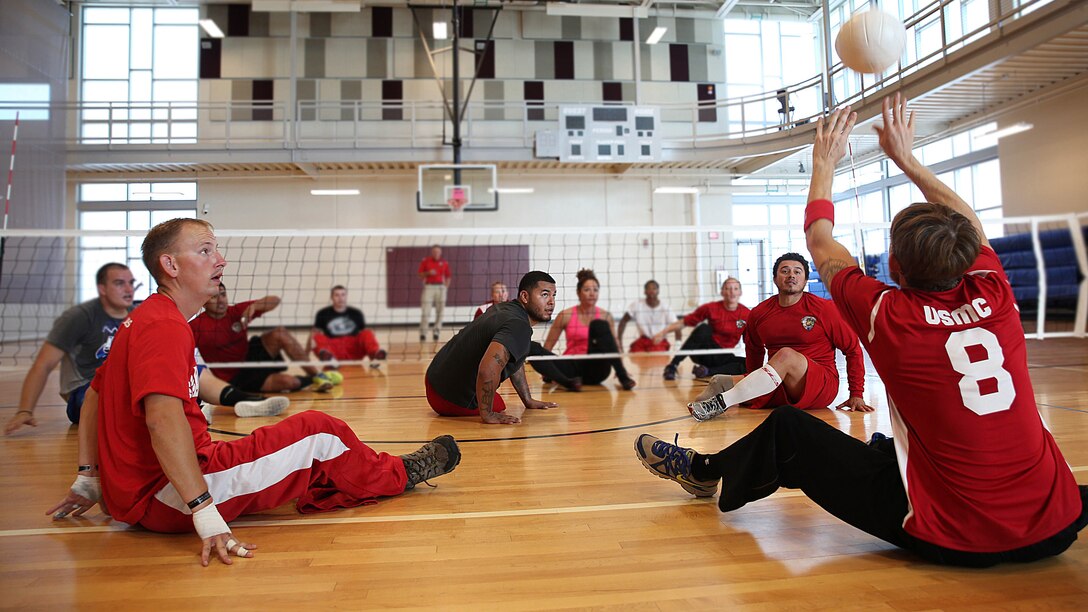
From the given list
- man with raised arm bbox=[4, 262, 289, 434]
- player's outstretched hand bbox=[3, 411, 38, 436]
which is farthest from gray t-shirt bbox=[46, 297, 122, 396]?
player's outstretched hand bbox=[3, 411, 38, 436]

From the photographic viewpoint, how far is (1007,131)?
1070 centimetres

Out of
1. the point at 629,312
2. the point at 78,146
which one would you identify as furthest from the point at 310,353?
the point at 78,146

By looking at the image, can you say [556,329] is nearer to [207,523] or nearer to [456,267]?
[207,523]

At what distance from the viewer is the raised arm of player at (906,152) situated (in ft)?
5.90

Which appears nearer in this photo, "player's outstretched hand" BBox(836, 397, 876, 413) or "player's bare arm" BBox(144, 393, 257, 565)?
"player's bare arm" BBox(144, 393, 257, 565)

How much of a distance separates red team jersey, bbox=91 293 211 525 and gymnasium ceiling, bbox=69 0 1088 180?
8084 mm

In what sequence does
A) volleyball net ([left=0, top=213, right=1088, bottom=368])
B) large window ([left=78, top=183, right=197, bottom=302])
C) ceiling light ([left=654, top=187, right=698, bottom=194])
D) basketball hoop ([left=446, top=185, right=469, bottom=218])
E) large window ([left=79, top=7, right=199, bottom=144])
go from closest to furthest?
large window ([left=78, top=183, right=197, bottom=302]) < volleyball net ([left=0, top=213, right=1088, bottom=368]) < basketball hoop ([left=446, top=185, right=469, bottom=218]) < large window ([left=79, top=7, right=199, bottom=144]) < ceiling light ([left=654, top=187, right=698, bottom=194])

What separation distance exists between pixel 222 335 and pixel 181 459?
3977 millimetres

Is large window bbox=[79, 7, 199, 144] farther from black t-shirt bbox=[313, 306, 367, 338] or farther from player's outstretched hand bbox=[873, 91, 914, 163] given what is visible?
player's outstretched hand bbox=[873, 91, 914, 163]

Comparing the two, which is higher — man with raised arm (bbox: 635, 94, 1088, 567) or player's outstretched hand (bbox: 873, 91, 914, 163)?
player's outstretched hand (bbox: 873, 91, 914, 163)

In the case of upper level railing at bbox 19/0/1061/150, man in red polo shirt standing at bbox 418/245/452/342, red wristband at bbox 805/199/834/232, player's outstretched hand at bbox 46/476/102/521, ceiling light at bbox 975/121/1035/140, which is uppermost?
upper level railing at bbox 19/0/1061/150

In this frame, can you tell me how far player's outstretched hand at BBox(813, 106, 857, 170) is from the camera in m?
1.76

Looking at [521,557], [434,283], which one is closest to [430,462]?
[521,557]

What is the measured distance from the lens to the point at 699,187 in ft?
50.3
